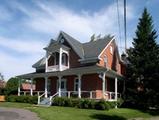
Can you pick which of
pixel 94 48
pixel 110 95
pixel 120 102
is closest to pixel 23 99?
pixel 110 95

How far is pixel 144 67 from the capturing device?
35281mm

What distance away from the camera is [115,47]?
41844 millimetres

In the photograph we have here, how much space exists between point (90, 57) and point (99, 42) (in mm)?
4463

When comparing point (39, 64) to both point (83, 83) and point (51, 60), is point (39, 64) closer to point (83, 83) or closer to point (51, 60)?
point (51, 60)

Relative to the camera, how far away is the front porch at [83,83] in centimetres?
3378

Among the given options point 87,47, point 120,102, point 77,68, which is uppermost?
point 87,47

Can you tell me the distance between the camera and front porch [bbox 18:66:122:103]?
3378 cm

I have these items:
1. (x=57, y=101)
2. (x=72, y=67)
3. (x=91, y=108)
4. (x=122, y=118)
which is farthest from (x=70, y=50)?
(x=122, y=118)

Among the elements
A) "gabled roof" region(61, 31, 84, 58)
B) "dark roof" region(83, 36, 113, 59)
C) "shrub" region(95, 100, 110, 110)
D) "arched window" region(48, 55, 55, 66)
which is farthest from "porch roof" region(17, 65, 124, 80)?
"shrub" region(95, 100, 110, 110)

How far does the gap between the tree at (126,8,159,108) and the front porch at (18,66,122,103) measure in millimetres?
2021

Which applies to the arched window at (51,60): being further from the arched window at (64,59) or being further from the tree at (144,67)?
the tree at (144,67)

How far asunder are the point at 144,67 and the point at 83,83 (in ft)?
25.6

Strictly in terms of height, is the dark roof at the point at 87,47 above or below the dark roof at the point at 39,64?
above

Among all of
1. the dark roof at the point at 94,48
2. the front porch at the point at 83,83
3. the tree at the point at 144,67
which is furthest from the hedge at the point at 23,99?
the tree at the point at 144,67
